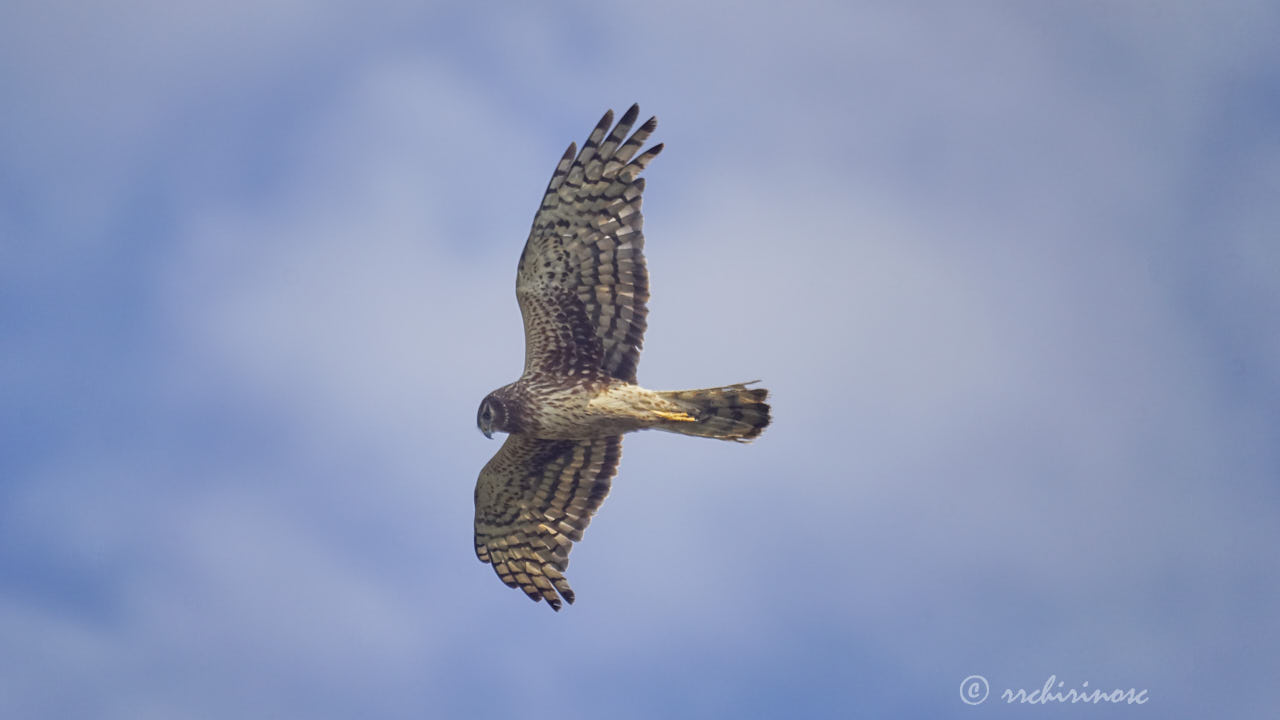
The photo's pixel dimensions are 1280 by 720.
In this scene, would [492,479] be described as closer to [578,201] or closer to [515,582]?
[515,582]

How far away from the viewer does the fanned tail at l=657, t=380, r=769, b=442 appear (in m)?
10.7

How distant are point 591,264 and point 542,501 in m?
2.29

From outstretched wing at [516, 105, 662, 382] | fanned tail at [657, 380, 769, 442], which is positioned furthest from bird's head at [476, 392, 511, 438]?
fanned tail at [657, 380, 769, 442]

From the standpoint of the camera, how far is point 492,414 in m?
11.0

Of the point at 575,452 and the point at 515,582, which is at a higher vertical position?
the point at 575,452

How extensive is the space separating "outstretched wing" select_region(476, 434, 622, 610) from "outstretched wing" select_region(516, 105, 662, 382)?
0.92 meters

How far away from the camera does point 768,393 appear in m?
10.8

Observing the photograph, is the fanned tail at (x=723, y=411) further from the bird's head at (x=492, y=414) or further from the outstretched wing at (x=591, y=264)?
the bird's head at (x=492, y=414)

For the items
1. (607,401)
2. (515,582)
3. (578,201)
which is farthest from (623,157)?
(515,582)

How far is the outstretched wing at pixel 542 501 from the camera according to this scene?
1170cm

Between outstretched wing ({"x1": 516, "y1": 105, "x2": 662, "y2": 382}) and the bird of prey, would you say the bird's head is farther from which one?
outstretched wing ({"x1": 516, "y1": 105, "x2": 662, "y2": 382})

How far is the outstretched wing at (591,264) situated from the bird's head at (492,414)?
37 cm

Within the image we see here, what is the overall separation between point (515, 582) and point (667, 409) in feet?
7.56

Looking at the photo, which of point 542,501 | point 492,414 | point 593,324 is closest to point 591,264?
point 593,324
